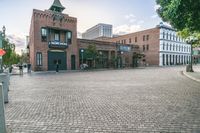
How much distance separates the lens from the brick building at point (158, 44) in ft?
187

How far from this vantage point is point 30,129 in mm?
4863

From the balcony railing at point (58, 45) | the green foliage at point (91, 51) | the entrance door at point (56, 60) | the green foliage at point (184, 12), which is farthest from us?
the green foliage at point (91, 51)

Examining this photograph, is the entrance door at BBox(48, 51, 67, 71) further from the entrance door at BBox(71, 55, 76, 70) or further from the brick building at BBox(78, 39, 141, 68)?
the brick building at BBox(78, 39, 141, 68)

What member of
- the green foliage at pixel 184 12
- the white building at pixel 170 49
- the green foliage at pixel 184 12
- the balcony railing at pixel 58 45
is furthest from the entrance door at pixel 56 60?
the white building at pixel 170 49

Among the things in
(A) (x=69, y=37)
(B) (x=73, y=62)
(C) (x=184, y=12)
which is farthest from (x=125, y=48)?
(C) (x=184, y=12)

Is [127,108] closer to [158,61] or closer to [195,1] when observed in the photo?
[195,1]

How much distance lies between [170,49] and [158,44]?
674 centimetres

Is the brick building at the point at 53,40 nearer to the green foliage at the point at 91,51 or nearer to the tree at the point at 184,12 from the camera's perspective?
the green foliage at the point at 91,51

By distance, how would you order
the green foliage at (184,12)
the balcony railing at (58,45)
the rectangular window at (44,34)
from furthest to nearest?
the balcony railing at (58,45)
the rectangular window at (44,34)
the green foliage at (184,12)

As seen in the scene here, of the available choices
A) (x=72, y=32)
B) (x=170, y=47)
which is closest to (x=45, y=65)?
(x=72, y=32)

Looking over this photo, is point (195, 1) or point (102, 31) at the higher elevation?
point (102, 31)

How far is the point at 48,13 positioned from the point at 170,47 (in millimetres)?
40273

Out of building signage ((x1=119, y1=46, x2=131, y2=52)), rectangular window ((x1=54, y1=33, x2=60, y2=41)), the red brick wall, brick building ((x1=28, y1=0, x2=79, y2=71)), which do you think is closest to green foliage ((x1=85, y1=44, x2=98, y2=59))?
brick building ((x1=28, y1=0, x2=79, y2=71))

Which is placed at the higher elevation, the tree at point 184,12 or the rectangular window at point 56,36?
the rectangular window at point 56,36
